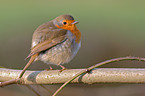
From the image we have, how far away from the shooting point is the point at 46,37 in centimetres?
251

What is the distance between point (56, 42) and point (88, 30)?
11.6 feet

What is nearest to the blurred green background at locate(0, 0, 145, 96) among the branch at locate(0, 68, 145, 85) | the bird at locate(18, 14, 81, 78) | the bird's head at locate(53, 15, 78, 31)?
the bird at locate(18, 14, 81, 78)

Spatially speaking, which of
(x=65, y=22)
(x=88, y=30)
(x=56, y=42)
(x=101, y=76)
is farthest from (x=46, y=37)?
(x=88, y=30)

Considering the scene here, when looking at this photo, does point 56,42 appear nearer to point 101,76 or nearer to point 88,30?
point 101,76

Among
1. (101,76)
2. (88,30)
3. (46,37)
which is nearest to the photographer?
(101,76)

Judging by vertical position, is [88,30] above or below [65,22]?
below

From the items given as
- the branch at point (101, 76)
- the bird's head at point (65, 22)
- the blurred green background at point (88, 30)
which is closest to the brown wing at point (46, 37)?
the bird's head at point (65, 22)

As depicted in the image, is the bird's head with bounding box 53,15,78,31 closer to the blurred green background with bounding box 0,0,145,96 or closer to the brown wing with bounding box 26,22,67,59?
the brown wing with bounding box 26,22,67,59

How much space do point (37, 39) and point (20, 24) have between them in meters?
4.11

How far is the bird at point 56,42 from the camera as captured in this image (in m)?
2.47

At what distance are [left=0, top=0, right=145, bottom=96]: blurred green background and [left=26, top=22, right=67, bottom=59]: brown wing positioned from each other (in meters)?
0.66

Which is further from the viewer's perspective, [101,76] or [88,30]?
[88,30]

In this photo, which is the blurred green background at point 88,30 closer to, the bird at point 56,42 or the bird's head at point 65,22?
the bird at point 56,42

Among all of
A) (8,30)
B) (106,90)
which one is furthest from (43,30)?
(8,30)
